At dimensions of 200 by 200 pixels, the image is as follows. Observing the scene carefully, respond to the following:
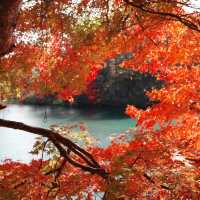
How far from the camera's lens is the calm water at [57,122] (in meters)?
26.2

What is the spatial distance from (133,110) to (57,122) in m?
28.1

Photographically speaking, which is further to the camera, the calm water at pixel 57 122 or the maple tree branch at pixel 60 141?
the calm water at pixel 57 122

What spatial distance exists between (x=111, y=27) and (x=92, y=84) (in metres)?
42.4

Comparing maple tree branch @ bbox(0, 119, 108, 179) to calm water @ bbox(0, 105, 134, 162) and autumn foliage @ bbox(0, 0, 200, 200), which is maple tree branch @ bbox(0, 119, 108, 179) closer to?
autumn foliage @ bbox(0, 0, 200, 200)

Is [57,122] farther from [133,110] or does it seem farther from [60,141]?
[60,141]

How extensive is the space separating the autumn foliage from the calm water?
9348 millimetres

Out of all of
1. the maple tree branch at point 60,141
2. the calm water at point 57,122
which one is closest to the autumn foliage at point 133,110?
the maple tree branch at point 60,141

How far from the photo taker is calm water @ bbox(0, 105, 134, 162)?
26.2m

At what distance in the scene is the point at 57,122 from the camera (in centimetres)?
3828

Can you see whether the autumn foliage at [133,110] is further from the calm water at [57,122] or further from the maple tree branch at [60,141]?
the calm water at [57,122]

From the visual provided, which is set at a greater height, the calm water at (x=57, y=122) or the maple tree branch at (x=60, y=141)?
the maple tree branch at (x=60, y=141)

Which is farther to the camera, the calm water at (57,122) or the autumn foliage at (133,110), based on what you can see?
the calm water at (57,122)

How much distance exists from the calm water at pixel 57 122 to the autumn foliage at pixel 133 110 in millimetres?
9348

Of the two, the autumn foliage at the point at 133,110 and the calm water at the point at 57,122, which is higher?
the autumn foliage at the point at 133,110
